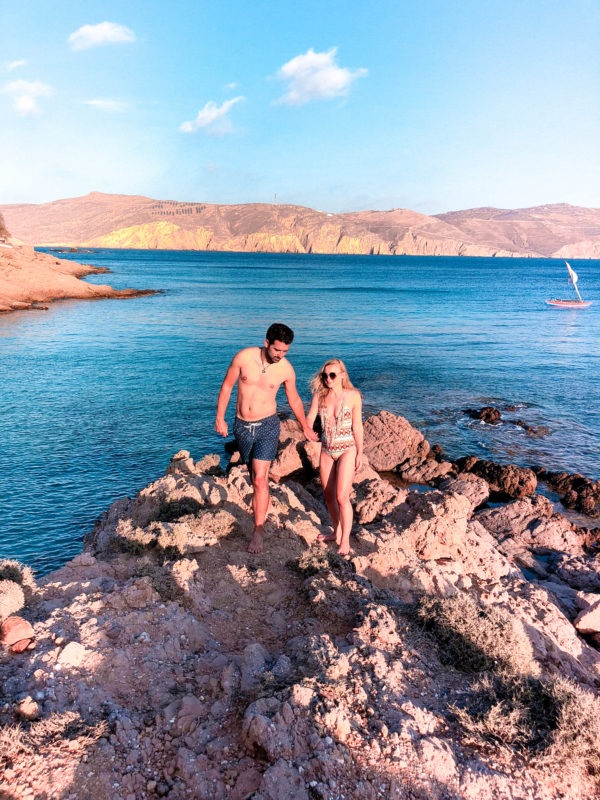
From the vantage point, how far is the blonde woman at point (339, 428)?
5320 millimetres

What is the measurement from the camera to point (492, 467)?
1086 cm

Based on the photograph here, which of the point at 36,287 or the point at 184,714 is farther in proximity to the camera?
the point at 36,287

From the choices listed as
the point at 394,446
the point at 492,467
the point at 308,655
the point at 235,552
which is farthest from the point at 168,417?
the point at 308,655

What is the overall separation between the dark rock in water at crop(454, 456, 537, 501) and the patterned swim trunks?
261 inches

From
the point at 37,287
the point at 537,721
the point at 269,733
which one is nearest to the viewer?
the point at 269,733

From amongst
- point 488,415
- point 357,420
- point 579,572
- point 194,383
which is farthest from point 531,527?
point 194,383

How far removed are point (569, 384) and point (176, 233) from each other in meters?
184

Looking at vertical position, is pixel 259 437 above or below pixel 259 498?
above

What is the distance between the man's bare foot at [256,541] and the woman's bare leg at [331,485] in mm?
848

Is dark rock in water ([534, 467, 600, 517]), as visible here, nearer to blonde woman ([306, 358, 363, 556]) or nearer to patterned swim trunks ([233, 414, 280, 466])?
blonde woman ([306, 358, 363, 556])

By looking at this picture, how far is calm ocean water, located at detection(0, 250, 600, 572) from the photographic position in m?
9.93

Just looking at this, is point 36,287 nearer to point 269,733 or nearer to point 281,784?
point 269,733

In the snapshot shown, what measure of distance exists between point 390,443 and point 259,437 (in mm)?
6965

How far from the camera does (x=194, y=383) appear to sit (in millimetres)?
18156
